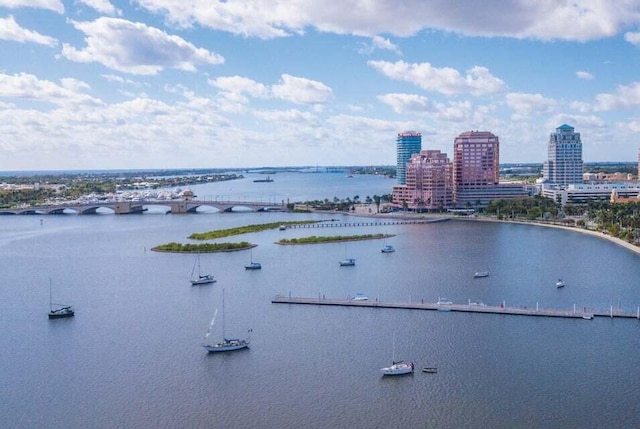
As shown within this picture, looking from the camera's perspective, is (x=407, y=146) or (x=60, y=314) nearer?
(x=60, y=314)

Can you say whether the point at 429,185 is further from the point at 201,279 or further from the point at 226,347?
the point at 226,347

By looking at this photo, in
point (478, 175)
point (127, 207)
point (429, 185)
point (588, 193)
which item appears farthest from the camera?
point (127, 207)

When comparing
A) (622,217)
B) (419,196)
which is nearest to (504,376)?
(622,217)

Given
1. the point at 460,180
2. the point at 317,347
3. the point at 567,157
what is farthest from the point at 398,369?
the point at 567,157

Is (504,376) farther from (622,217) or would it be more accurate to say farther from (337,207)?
(337,207)

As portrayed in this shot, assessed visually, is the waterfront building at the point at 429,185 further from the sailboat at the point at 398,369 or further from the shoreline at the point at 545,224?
the sailboat at the point at 398,369

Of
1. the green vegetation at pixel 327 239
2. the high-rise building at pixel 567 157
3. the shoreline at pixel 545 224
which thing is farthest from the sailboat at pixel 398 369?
the high-rise building at pixel 567 157

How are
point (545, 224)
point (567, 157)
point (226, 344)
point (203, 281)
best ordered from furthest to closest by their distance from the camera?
point (567, 157)
point (545, 224)
point (203, 281)
point (226, 344)
